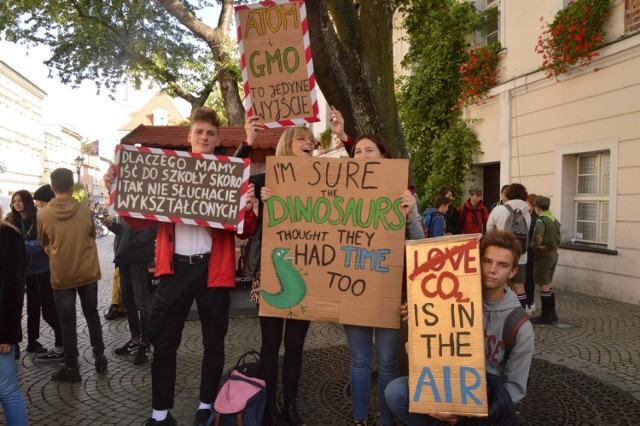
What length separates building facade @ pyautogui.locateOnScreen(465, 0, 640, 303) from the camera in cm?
789

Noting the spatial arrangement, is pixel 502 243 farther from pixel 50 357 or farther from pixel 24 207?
pixel 24 207

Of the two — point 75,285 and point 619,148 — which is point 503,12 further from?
point 75,285

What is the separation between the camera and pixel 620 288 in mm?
8086

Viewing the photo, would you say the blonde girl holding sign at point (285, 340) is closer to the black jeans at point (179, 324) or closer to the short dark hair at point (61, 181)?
the black jeans at point (179, 324)

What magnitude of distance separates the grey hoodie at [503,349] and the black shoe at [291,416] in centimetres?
137

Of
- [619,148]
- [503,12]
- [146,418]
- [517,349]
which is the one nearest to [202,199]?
[146,418]


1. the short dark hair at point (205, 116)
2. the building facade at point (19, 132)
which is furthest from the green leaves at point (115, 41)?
the building facade at point (19, 132)

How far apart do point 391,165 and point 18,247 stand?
2.20 meters

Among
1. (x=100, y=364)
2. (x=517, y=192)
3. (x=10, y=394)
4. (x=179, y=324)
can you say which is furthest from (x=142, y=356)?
(x=517, y=192)

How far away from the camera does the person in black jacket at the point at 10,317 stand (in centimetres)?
282

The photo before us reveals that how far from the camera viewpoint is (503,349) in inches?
102

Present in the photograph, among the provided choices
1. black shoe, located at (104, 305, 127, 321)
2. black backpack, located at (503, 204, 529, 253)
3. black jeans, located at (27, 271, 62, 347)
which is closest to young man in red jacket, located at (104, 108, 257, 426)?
black jeans, located at (27, 271, 62, 347)

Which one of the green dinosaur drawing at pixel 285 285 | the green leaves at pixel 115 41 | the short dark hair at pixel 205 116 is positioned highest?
the green leaves at pixel 115 41

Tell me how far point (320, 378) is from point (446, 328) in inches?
80.9
